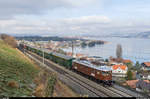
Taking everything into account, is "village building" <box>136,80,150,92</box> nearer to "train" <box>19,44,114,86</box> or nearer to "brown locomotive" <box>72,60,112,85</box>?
"train" <box>19,44,114,86</box>

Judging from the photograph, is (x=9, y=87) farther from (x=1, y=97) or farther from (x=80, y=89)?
(x=80, y=89)

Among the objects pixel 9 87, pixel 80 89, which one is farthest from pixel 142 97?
pixel 9 87

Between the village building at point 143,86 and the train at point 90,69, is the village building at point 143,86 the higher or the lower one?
the lower one

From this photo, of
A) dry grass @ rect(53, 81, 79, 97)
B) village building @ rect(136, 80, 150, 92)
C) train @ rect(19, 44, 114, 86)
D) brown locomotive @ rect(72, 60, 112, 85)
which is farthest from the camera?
village building @ rect(136, 80, 150, 92)

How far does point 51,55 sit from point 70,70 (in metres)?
14.8

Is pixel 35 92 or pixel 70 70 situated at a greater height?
pixel 35 92

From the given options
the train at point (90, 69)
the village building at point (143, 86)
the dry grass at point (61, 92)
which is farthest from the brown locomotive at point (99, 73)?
the village building at point (143, 86)

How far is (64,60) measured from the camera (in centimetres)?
3712

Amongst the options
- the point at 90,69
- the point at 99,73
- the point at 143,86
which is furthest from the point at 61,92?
the point at 143,86

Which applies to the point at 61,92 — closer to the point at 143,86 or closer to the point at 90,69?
the point at 90,69

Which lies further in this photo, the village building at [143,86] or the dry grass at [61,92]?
the village building at [143,86]

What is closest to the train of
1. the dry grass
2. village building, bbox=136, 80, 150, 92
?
the dry grass

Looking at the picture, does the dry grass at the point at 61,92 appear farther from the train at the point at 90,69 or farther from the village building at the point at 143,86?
the village building at the point at 143,86

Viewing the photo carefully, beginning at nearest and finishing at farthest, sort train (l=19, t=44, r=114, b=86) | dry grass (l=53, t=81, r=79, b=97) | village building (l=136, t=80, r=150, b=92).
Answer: dry grass (l=53, t=81, r=79, b=97)
train (l=19, t=44, r=114, b=86)
village building (l=136, t=80, r=150, b=92)
